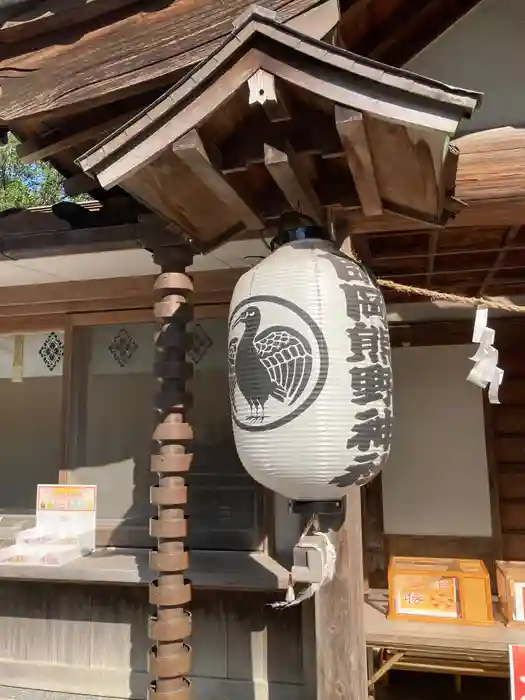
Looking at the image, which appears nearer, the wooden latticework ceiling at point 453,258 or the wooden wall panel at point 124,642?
the wooden latticework ceiling at point 453,258

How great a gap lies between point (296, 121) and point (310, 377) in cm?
133

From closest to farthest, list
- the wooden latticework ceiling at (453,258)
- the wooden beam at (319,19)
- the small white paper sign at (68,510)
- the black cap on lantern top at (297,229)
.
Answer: the black cap on lantern top at (297,229) < the wooden beam at (319,19) < the wooden latticework ceiling at (453,258) < the small white paper sign at (68,510)

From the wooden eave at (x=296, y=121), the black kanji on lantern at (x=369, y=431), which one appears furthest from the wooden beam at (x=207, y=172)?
the black kanji on lantern at (x=369, y=431)

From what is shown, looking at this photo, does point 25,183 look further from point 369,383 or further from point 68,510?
point 369,383

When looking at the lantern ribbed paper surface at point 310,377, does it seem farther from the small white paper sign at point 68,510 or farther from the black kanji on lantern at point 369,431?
the small white paper sign at point 68,510

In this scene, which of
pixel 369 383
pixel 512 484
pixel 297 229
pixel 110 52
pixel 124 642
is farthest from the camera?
pixel 512 484

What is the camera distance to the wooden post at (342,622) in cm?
309

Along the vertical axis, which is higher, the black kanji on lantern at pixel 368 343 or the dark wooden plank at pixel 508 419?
the black kanji on lantern at pixel 368 343

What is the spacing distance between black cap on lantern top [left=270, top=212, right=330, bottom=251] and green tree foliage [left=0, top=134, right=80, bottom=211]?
1389 centimetres

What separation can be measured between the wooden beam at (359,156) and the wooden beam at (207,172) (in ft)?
2.04

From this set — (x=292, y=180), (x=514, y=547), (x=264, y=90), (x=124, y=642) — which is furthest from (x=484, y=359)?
(x=124, y=642)

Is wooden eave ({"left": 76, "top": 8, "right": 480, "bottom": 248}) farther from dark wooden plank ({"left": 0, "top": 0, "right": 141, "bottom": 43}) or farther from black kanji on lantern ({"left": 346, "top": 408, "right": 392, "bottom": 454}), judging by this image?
dark wooden plank ({"left": 0, "top": 0, "right": 141, "bottom": 43})

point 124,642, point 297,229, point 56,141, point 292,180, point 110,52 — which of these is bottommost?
point 124,642

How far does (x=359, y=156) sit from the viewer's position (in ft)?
9.09
